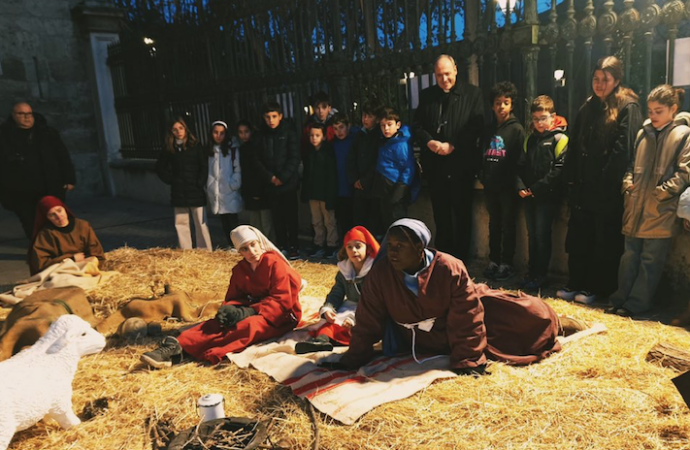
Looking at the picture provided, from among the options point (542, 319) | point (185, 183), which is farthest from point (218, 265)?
point (542, 319)

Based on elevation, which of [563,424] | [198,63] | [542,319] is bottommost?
[563,424]

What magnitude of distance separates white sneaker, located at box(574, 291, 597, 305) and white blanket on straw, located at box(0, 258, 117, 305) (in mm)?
5250

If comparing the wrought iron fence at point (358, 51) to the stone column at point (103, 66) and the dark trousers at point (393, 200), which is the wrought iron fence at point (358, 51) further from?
the dark trousers at point (393, 200)

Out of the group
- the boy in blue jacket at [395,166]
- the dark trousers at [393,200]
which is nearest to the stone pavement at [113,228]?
the dark trousers at [393,200]

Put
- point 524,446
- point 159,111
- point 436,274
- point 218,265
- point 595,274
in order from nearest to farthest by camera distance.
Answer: point 524,446 → point 436,274 → point 595,274 → point 218,265 → point 159,111

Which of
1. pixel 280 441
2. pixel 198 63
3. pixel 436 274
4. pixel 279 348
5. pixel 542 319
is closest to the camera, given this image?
pixel 280 441

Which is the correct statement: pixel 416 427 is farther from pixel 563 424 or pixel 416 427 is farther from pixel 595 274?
pixel 595 274

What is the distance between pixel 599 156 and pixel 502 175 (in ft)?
3.59

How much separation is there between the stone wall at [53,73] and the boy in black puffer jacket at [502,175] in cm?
1182

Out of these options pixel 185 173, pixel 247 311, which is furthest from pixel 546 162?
pixel 185 173

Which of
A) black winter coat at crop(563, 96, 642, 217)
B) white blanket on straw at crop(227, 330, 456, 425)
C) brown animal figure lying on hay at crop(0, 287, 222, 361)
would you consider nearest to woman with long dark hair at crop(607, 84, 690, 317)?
black winter coat at crop(563, 96, 642, 217)

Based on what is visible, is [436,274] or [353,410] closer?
[353,410]

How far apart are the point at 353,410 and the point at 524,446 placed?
1018mm

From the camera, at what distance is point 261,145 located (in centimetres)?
819
